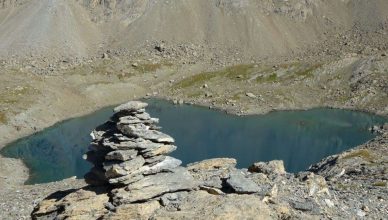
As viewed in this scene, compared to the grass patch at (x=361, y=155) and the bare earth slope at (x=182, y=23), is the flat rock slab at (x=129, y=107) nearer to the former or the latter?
the grass patch at (x=361, y=155)

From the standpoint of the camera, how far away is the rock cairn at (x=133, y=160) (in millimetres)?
36500

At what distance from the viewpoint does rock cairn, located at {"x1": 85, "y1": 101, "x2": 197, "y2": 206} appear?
36.5 metres

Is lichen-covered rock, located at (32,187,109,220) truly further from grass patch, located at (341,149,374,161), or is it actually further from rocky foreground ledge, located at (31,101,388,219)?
grass patch, located at (341,149,374,161)

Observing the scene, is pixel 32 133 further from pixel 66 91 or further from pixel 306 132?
pixel 306 132

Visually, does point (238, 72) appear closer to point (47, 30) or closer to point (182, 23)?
point (182, 23)

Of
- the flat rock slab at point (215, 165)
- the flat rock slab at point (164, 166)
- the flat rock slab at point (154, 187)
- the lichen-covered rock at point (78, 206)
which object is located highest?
the flat rock slab at point (164, 166)

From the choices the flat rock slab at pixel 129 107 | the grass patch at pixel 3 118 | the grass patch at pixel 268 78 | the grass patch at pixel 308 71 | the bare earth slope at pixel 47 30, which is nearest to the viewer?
the flat rock slab at pixel 129 107

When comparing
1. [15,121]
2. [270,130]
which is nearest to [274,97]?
[270,130]

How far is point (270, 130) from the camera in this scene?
106 meters

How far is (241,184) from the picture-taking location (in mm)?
38562

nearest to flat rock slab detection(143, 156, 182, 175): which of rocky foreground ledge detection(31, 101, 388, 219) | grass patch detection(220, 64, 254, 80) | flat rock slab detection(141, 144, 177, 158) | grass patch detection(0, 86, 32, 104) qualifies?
rocky foreground ledge detection(31, 101, 388, 219)

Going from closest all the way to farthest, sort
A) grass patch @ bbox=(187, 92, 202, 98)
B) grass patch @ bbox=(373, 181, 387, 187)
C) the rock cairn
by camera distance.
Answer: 1. the rock cairn
2. grass patch @ bbox=(373, 181, 387, 187)
3. grass patch @ bbox=(187, 92, 202, 98)

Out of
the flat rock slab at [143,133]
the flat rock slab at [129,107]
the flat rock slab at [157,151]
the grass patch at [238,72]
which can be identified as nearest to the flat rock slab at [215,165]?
the flat rock slab at [157,151]

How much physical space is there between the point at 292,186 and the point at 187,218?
10.4 m
